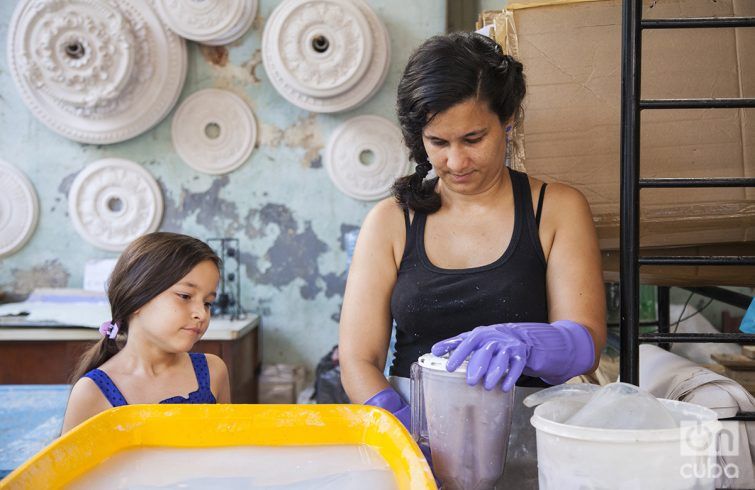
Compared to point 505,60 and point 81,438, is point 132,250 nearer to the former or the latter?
point 81,438

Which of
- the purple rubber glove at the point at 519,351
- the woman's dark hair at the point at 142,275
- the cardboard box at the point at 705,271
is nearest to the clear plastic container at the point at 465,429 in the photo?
the purple rubber glove at the point at 519,351

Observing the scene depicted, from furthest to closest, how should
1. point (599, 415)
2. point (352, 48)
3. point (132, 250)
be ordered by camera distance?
point (352, 48), point (132, 250), point (599, 415)

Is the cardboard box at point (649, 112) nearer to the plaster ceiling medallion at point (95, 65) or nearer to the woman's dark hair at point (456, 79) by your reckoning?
the woman's dark hair at point (456, 79)

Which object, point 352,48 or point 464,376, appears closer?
point 464,376

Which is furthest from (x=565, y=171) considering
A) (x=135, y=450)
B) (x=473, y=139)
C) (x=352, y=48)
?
(x=352, y=48)

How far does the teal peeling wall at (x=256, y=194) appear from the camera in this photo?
3.90 m

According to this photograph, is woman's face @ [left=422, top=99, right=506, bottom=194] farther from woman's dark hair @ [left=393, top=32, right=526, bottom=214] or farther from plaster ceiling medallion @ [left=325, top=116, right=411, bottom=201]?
plaster ceiling medallion @ [left=325, top=116, right=411, bottom=201]

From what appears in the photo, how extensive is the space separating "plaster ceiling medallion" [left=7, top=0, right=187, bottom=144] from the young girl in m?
2.35

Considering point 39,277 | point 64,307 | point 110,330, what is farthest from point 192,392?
point 39,277

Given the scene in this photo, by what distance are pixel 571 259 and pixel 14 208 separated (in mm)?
3529

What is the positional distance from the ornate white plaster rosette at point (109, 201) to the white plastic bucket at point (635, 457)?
3543mm

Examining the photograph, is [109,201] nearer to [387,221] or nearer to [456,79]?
[387,221]

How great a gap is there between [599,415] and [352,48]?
128 inches

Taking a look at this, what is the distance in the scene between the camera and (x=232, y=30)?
377 centimetres
